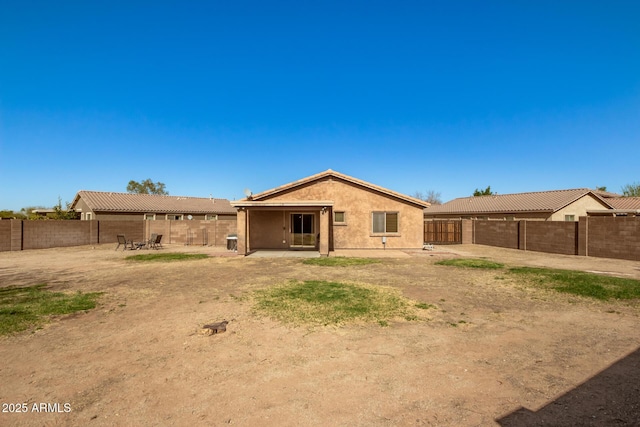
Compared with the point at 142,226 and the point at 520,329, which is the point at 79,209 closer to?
the point at 142,226

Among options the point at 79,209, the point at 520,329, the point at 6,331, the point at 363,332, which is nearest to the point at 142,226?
the point at 79,209

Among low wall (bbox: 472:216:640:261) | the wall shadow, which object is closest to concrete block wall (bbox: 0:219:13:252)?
the wall shadow

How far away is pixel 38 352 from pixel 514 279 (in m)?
12.1

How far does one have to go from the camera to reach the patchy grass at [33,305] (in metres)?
6.11

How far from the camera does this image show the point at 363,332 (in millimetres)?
5707

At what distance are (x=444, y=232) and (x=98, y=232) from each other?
26581 millimetres

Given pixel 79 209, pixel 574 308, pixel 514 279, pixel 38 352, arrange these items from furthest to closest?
pixel 79 209
pixel 514 279
pixel 574 308
pixel 38 352

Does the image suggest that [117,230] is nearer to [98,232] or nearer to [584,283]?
[98,232]

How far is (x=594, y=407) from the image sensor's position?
11.3 ft

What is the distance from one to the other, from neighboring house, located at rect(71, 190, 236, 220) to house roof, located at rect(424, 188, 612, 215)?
27.9 metres

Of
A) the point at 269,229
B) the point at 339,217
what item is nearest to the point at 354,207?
the point at 339,217

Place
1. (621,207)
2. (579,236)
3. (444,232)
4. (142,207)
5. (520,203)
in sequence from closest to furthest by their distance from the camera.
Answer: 1. (579,236)
2. (444,232)
3. (621,207)
4. (520,203)
5. (142,207)

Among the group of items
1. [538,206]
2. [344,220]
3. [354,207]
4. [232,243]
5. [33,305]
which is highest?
[538,206]

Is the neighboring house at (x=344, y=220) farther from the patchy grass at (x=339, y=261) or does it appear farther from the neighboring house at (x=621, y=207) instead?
the neighboring house at (x=621, y=207)
